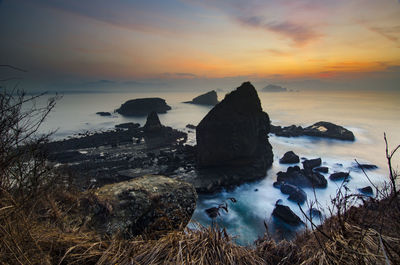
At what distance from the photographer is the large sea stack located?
24641mm

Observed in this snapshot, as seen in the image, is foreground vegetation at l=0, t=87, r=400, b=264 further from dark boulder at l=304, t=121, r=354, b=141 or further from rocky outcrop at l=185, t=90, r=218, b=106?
rocky outcrop at l=185, t=90, r=218, b=106

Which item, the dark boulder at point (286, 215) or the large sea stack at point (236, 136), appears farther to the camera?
the large sea stack at point (236, 136)

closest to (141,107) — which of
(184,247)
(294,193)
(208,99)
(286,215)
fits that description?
(208,99)

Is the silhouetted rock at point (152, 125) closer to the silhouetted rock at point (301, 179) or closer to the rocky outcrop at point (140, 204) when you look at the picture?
the silhouetted rock at point (301, 179)

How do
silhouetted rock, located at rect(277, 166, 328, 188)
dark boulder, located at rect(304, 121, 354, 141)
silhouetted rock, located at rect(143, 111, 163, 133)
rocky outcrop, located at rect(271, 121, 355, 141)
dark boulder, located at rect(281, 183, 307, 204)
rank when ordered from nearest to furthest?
1. dark boulder, located at rect(281, 183, 307, 204)
2. silhouetted rock, located at rect(277, 166, 328, 188)
3. dark boulder, located at rect(304, 121, 354, 141)
4. rocky outcrop, located at rect(271, 121, 355, 141)
5. silhouetted rock, located at rect(143, 111, 163, 133)

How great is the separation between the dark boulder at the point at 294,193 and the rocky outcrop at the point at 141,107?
7219 centimetres

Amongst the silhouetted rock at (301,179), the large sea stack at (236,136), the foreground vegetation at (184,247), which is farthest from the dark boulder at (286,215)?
the foreground vegetation at (184,247)

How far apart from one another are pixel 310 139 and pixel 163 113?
214 ft

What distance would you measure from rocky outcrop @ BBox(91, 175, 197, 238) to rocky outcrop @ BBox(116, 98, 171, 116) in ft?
268

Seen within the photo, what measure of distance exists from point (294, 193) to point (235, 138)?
32.0 ft

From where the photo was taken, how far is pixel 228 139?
25.1 metres

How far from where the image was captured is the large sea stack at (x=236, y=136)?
24641 mm

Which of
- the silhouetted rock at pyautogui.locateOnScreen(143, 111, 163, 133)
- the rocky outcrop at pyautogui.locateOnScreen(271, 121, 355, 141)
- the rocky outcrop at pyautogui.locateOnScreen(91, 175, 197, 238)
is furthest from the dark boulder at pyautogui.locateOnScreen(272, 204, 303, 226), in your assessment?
the silhouetted rock at pyautogui.locateOnScreen(143, 111, 163, 133)

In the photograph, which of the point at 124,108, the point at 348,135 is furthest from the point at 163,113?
the point at 348,135
